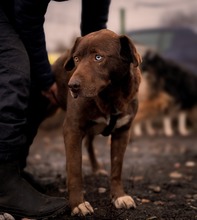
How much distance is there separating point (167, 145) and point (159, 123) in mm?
1926

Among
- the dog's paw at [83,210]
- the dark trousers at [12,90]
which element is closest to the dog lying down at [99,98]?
the dog's paw at [83,210]

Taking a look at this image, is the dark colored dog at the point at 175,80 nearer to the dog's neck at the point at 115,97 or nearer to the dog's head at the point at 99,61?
the dog's neck at the point at 115,97

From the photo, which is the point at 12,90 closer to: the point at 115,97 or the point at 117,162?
the point at 115,97

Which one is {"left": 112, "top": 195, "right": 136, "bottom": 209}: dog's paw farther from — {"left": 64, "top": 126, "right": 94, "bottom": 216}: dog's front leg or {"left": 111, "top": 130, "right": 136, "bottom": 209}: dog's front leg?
{"left": 64, "top": 126, "right": 94, "bottom": 216}: dog's front leg

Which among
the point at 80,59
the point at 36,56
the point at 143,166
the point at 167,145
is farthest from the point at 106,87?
the point at 167,145

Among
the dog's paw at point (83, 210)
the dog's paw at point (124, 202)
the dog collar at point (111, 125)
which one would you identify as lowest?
the dog's paw at point (124, 202)

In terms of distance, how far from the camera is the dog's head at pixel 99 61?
290 cm

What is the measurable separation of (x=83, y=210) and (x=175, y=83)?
22.8 ft

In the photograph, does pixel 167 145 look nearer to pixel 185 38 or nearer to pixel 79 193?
pixel 185 38

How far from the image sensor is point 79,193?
324 centimetres

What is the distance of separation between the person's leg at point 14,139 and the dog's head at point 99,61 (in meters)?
0.36

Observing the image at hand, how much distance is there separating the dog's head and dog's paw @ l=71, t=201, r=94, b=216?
76cm

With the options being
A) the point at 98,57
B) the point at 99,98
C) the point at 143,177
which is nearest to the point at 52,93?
the point at 99,98

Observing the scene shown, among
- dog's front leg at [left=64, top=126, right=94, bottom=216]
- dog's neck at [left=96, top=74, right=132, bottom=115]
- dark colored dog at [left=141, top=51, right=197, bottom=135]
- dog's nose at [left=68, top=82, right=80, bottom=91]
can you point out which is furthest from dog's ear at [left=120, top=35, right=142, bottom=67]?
dark colored dog at [left=141, top=51, right=197, bottom=135]
